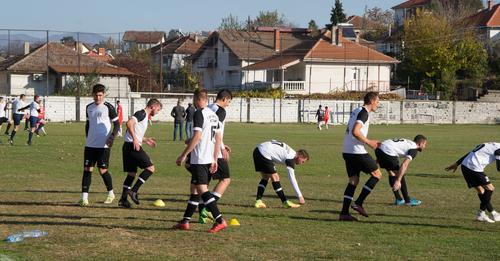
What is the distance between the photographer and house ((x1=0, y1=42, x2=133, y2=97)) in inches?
2704

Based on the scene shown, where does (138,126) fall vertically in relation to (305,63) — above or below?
below

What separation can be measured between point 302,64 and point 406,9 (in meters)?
56.3

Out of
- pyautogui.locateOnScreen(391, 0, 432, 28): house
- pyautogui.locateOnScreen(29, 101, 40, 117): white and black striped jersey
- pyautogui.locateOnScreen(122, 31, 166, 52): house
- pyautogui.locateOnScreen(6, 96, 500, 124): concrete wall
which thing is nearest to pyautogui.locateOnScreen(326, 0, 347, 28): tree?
pyautogui.locateOnScreen(391, 0, 432, 28): house

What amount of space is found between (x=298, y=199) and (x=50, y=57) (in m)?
61.9

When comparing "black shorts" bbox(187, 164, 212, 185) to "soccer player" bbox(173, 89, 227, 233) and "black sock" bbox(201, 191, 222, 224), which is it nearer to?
"soccer player" bbox(173, 89, 227, 233)

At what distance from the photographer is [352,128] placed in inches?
452

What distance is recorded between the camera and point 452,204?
14086 mm

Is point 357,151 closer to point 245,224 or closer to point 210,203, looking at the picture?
point 245,224

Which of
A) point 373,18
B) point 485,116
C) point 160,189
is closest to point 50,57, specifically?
point 485,116

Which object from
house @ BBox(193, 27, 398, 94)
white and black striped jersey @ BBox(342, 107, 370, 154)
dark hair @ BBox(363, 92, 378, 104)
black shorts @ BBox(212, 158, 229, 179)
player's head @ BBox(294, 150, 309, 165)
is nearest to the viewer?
black shorts @ BBox(212, 158, 229, 179)

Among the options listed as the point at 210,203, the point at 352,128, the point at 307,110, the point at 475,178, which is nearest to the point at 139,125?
the point at 210,203

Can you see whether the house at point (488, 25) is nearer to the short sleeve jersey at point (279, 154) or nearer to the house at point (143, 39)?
the house at point (143, 39)

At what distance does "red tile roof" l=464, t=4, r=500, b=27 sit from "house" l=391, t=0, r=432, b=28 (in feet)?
53.0

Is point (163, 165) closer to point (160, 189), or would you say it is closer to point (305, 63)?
point (160, 189)
